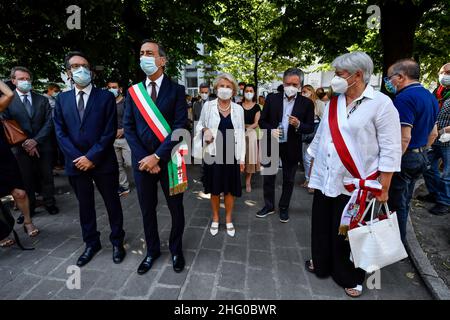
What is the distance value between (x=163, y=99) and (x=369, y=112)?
1897mm

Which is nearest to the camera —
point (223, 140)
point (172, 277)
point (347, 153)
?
point (347, 153)

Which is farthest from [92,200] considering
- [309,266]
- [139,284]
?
[309,266]

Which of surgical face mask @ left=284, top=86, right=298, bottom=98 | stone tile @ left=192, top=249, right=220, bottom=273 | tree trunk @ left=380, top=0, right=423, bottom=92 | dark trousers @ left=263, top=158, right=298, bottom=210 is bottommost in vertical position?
stone tile @ left=192, top=249, right=220, bottom=273

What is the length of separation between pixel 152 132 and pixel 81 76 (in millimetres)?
1027

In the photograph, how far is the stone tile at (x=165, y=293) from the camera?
2.43m

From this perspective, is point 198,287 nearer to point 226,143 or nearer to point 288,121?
point 226,143

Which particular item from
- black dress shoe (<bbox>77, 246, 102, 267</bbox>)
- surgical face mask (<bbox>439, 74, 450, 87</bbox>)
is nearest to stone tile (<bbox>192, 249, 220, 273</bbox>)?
black dress shoe (<bbox>77, 246, 102, 267</bbox>)

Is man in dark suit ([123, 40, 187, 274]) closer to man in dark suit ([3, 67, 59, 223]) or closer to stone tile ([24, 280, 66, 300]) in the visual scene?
stone tile ([24, 280, 66, 300])

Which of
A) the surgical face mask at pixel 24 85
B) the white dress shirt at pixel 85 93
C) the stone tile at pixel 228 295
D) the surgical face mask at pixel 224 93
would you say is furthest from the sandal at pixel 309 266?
the surgical face mask at pixel 24 85

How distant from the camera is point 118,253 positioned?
9.89 ft

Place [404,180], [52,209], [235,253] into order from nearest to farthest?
1. [404,180]
2. [235,253]
3. [52,209]

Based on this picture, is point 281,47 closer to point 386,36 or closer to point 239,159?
point 386,36

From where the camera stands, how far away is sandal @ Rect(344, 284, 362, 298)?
2430mm

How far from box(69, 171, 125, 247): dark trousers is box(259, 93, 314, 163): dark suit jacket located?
2.32m
